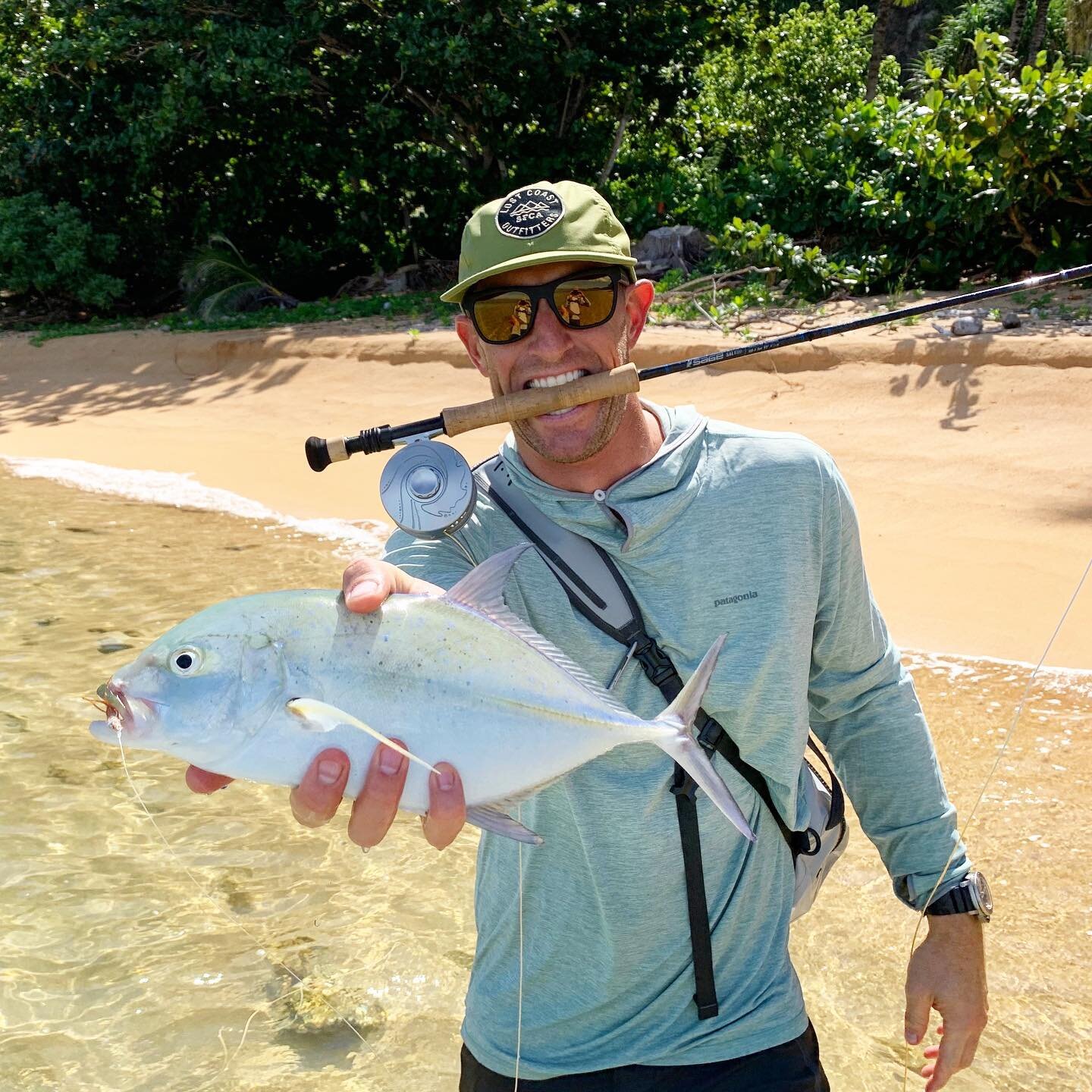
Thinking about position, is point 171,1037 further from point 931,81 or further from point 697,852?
point 931,81

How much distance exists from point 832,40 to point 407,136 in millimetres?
6210

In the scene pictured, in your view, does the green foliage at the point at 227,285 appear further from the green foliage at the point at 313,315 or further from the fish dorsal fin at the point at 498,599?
the fish dorsal fin at the point at 498,599

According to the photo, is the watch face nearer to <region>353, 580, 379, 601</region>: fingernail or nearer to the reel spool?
the reel spool

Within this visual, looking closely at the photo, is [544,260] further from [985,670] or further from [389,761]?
[985,670]

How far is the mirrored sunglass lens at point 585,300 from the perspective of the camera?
2.09m

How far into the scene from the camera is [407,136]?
1612 cm

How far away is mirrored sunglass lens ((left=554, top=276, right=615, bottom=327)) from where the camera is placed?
2090mm

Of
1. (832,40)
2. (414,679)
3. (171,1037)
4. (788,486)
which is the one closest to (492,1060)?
(414,679)

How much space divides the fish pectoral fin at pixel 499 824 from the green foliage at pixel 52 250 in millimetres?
16736

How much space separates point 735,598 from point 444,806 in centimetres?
65

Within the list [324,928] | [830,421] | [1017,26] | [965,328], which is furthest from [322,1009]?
[1017,26]

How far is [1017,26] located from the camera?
80.6ft

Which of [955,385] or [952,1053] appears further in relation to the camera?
[955,385]

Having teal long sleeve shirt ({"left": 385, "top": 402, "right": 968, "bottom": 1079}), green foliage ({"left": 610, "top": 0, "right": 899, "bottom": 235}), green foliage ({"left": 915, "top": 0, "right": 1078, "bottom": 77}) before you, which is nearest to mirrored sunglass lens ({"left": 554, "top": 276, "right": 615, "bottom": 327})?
→ teal long sleeve shirt ({"left": 385, "top": 402, "right": 968, "bottom": 1079})
